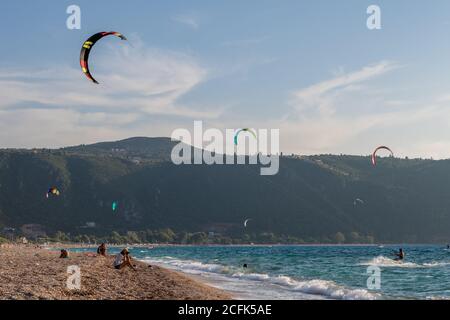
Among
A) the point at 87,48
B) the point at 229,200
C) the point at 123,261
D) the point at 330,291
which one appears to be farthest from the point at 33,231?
the point at 330,291

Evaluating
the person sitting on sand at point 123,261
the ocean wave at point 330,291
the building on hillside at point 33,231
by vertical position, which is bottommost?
the building on hillside at point 33,231

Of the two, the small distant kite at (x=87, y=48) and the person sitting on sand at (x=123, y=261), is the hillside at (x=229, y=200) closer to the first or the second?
the person sitting on sand at (x=123, y=261)

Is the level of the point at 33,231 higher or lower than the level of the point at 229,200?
lower

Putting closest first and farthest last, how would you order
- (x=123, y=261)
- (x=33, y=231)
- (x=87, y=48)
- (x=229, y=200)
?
(x=87, y=48) → (x=123, y=261) → (x=33, y=231) → (x=229, y=200)

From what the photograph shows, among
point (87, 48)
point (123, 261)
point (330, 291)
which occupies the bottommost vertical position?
point (330, 291)

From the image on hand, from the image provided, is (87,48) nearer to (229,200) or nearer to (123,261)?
(123,261)

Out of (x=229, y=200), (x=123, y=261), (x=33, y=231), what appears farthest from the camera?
(x=229, y=200)

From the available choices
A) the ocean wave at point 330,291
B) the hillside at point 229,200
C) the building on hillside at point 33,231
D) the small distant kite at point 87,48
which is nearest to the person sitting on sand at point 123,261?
the ocean wave at point 330,291
